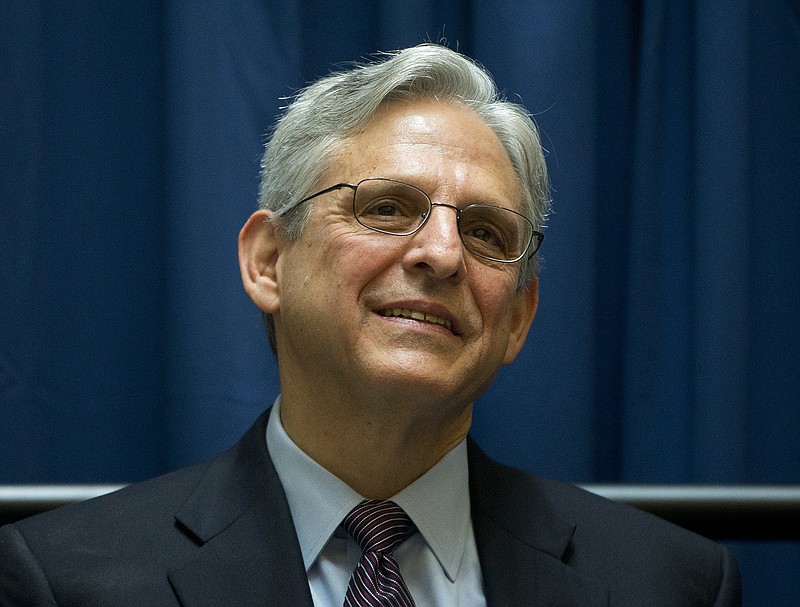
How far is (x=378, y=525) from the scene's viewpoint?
1257mm

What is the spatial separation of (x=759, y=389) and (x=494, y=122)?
2.53 ft

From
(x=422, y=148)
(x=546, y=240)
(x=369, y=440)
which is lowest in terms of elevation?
(x=369, y=440)

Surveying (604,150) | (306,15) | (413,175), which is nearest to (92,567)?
(413,175)

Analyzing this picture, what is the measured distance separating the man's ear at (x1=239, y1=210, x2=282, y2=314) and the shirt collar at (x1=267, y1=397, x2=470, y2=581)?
0.19 m

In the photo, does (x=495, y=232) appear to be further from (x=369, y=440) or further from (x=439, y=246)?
(x=369, y=440)

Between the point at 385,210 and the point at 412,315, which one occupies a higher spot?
the point at 385,210

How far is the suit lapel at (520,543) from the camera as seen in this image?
1.26m

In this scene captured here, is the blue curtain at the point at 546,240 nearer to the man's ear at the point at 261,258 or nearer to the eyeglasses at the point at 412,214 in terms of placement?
the man's ear at the point at 261,258

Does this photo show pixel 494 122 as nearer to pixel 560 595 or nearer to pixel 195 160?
pixel 195 160

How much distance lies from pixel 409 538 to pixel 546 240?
0.64 meters

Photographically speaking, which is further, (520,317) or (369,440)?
(520,317)

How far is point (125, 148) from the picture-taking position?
1.66 m

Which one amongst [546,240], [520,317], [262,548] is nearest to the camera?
[262,548]

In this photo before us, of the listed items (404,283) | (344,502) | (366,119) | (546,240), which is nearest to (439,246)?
(404,283)
